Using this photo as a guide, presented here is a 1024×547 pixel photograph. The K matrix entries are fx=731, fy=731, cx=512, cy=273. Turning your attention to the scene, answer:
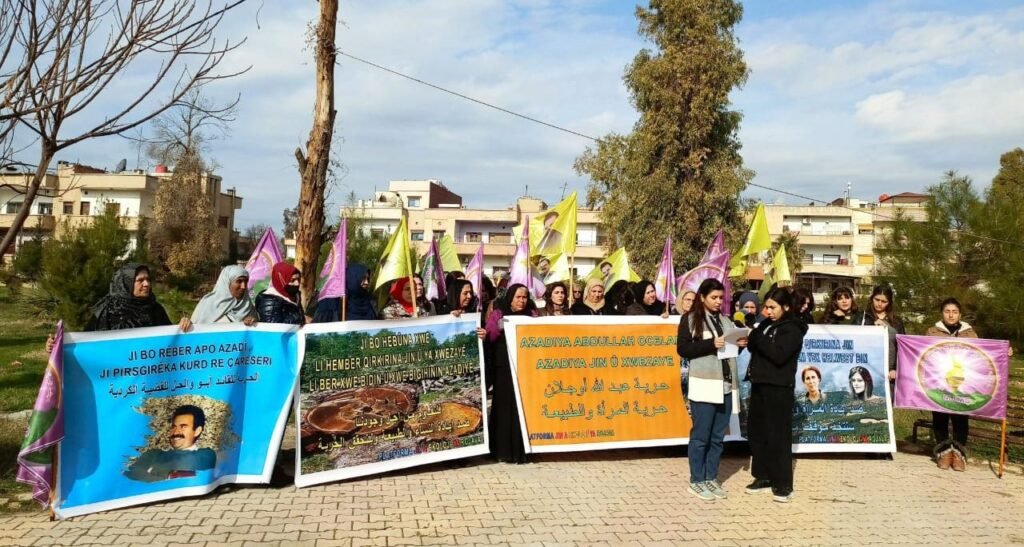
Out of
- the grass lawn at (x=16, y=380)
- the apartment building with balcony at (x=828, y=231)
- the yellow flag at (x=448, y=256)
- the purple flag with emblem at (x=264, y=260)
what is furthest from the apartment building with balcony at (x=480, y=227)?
the purple flag with emblem at (x=264, y=260)

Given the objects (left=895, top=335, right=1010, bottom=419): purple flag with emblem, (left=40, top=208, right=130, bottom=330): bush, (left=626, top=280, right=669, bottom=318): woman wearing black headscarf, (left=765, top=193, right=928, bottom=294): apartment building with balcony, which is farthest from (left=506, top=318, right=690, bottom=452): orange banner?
(left=765, top=193, right=928, bottom=294): apartment building with balcony

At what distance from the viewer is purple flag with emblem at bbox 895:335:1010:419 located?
7230 mm

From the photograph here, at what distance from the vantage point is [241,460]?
5750mm

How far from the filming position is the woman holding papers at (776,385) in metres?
6.01

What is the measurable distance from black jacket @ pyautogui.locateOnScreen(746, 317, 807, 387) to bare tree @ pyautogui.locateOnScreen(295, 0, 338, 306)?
19.1ft

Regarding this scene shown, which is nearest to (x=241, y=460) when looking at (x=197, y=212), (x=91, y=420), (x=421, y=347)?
(x=91, y=420)

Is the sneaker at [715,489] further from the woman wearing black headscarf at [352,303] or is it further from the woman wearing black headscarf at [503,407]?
the woman wearing black headscarf at [352,303]

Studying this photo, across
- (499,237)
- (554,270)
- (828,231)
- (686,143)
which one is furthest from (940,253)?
(828,231)

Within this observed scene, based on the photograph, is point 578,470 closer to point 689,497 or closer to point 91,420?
point 689,497

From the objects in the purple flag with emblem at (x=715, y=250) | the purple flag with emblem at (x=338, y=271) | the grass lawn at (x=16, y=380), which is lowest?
the grass lawn at (x=16, y=380)

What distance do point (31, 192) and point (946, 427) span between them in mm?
8361

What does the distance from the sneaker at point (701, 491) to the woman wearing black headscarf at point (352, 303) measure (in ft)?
11.6

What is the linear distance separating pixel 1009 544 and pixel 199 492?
19.4ft

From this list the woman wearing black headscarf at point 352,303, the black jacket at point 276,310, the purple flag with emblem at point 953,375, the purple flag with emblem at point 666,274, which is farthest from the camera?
the purple flag with emblem at point 666,274
